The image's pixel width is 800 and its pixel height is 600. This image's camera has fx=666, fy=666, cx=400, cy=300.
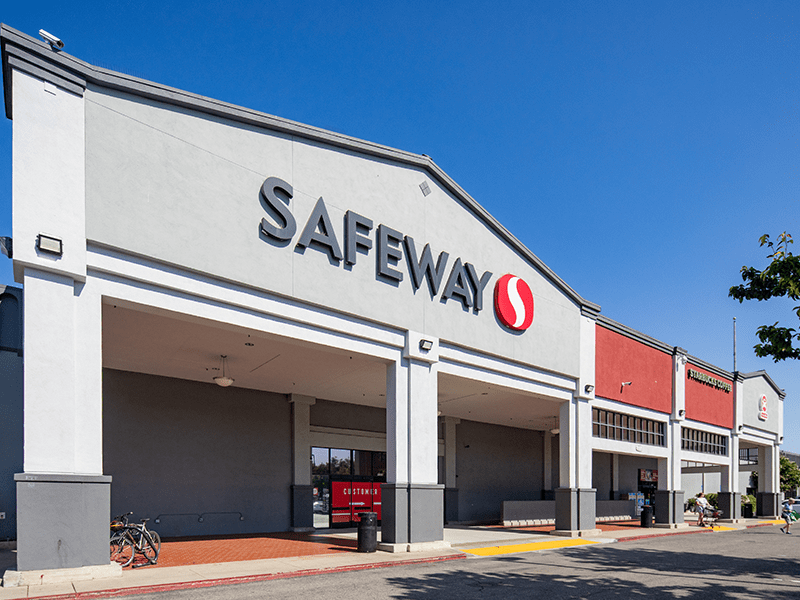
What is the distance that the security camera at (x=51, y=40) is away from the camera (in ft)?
42.2

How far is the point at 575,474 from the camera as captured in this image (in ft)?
85.5

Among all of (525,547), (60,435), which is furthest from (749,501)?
(60,435)

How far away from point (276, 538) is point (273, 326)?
9339 millimetres

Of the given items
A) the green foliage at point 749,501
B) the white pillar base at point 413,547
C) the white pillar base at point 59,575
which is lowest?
the green foliage at point 749,501

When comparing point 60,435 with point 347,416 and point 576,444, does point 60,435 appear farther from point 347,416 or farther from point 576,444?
point 576,444

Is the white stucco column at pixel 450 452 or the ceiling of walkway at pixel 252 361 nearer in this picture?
the ceiling of walkway at pixel 252 361

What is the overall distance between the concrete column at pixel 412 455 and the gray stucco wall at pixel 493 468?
1417cm

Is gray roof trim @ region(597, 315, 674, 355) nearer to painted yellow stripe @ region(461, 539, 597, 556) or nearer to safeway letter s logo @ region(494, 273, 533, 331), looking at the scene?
safeway letter s logo @ region(494, 273, 533, 331)

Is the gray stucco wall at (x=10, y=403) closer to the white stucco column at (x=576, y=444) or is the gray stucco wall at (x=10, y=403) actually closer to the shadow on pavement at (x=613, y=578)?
the shadow on pavement at (x=613, y=578)

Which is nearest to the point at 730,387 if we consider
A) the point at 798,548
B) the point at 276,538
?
the point at 798,548

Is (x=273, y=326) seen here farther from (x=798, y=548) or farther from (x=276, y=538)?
(x=798, y=548)

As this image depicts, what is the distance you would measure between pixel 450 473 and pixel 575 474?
799 centimetres

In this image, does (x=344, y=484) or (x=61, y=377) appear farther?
(x=344, y=484)

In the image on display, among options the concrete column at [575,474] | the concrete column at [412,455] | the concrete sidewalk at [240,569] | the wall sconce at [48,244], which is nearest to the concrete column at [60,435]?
the wall sconce at [48,244]
